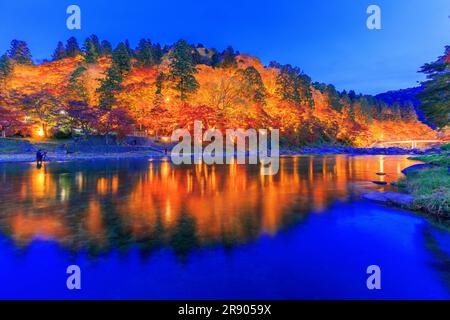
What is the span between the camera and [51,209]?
998 cm

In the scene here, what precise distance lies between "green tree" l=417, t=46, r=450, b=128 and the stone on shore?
361 inches

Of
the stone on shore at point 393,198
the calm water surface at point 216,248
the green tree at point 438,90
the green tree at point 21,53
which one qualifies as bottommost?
the calm water surface at point 216,248

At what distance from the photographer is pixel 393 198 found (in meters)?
11.0

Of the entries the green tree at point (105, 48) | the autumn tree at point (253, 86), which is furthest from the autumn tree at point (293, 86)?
the green tree at point (105, 48)

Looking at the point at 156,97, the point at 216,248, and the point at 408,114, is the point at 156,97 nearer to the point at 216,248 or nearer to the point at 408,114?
the point at 216,248

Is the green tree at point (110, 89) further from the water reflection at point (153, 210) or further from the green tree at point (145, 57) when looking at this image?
the water reflection at point (153, 210)

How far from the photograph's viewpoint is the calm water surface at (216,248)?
471cm

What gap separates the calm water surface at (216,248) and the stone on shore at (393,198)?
671mm

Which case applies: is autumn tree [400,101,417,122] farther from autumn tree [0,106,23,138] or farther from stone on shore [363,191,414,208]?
autumn tree [0,106,23,138]

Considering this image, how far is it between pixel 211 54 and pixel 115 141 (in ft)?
165

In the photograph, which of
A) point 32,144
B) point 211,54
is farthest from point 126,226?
point 211,54

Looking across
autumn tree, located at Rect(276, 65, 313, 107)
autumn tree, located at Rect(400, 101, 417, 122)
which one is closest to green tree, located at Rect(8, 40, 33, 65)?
autumn tree, located at Rect(276, 65, 313, 107)
